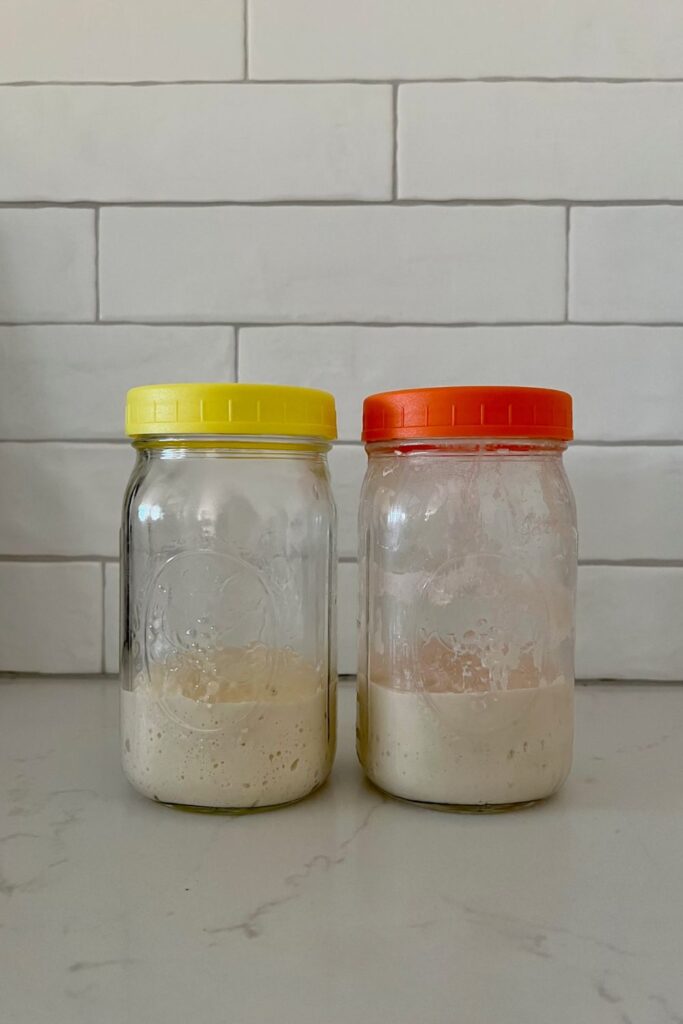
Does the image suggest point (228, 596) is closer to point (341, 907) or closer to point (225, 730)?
point (225, 730)

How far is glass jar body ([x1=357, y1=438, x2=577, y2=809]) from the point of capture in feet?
1.77

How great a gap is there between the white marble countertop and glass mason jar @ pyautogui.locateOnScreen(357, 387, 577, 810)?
34 mm

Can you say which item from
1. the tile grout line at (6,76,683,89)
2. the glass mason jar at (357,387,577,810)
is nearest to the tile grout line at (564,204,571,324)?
the tile grout line at (6,76,683,89)

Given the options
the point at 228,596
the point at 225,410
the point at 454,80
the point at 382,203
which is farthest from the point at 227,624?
the point at 454,80

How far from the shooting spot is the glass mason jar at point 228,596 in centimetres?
53

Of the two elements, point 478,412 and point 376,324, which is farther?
point 376,324

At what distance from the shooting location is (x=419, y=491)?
0.57 m

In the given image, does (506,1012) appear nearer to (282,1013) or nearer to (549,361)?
(282,1013)

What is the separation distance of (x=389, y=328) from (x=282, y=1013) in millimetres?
619

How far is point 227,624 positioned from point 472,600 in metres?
0.15

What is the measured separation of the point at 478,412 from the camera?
523 mm

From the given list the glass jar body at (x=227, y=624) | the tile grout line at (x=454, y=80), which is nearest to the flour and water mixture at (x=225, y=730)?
the glass jar body at (x=227, y=624)

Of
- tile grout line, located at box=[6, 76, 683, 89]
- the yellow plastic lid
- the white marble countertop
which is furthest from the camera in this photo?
tile grout line, located at box=[6, 76, 683, 89]

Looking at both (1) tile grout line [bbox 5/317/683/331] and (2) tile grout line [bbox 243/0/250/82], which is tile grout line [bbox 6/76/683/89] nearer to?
(2) tile grout line [bbox 243/0/250/82]
